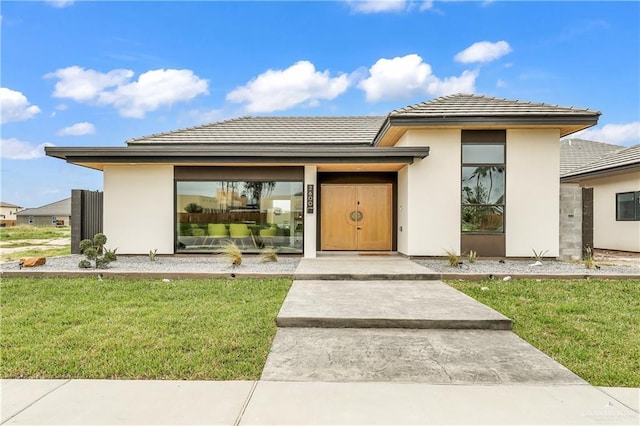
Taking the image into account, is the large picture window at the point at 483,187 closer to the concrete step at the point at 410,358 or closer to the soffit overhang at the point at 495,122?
the soffit overhang at the point at 495,122

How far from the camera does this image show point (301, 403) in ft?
8.85

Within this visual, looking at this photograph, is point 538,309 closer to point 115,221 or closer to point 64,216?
point 115,221

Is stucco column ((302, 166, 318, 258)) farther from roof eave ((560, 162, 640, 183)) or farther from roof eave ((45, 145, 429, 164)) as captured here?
roof eave ((560, 162, 640, 183))

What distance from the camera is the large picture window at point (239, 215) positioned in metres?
10.6

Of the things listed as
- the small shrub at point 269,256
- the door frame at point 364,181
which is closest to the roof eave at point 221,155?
the door frame at point 364,181

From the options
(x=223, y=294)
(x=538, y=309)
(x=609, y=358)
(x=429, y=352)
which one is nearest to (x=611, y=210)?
(x=538, y=309)

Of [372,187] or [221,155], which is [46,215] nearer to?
[221,155]

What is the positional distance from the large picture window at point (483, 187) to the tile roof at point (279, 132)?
421cm

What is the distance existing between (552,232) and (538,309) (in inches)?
213

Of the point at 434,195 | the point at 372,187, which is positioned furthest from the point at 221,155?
the point at 434,195

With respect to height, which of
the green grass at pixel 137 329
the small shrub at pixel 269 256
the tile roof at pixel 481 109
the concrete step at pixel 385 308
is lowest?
the green grass at pixel 137 329

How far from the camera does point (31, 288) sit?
6.46 m

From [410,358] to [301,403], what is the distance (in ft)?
4.59

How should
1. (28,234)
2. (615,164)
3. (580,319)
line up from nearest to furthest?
(580,319)
(615,164)
(28,234)
